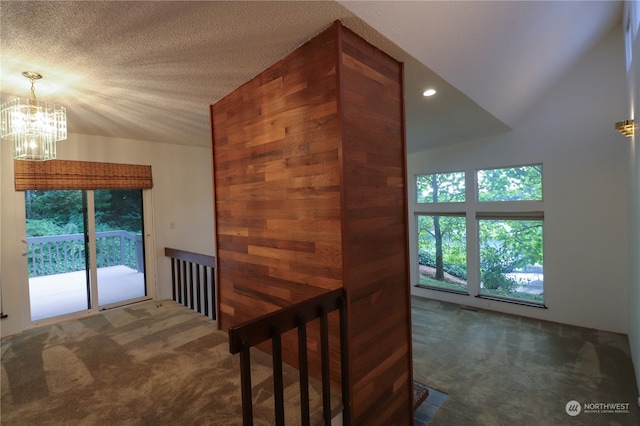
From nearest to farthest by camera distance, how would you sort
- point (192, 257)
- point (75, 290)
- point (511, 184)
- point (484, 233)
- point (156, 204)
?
point (192, 257) → point (75, 290) → point (156, 204) → point (511, 184) → point (484, 233)

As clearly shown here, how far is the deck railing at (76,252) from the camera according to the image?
3.46 meters

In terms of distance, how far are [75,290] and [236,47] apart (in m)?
3.78

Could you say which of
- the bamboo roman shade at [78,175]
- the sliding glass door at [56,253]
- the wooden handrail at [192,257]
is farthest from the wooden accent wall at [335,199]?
the sliding glass door at [56,253]

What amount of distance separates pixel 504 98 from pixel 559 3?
1.00m

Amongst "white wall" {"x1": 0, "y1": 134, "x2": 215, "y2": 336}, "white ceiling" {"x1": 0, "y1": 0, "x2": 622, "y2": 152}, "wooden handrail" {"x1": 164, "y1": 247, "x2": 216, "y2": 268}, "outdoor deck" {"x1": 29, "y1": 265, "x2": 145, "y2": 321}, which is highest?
"white ceiling" {"x1": 0, "y1": 0, "x2": 622, "y2": 152}

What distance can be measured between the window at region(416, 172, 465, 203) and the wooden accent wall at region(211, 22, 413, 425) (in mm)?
3118

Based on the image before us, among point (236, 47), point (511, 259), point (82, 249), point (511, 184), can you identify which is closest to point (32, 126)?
point (236, 47)

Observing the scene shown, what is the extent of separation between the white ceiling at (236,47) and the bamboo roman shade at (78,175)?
451 millimetres

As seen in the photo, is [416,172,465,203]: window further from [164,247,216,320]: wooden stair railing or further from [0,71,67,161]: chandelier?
[0,71,67,161]: chandelier

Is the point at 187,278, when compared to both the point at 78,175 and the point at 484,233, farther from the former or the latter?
the point at 484,233

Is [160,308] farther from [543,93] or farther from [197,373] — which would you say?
[543,93]

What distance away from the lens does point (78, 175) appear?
349 cm

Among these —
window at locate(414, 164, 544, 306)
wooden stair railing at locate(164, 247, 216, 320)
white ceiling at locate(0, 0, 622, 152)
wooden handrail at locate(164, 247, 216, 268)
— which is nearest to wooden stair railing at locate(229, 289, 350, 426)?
white ceiling at locate(0, 0, 622, 152)

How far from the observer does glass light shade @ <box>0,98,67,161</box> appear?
2.04m
